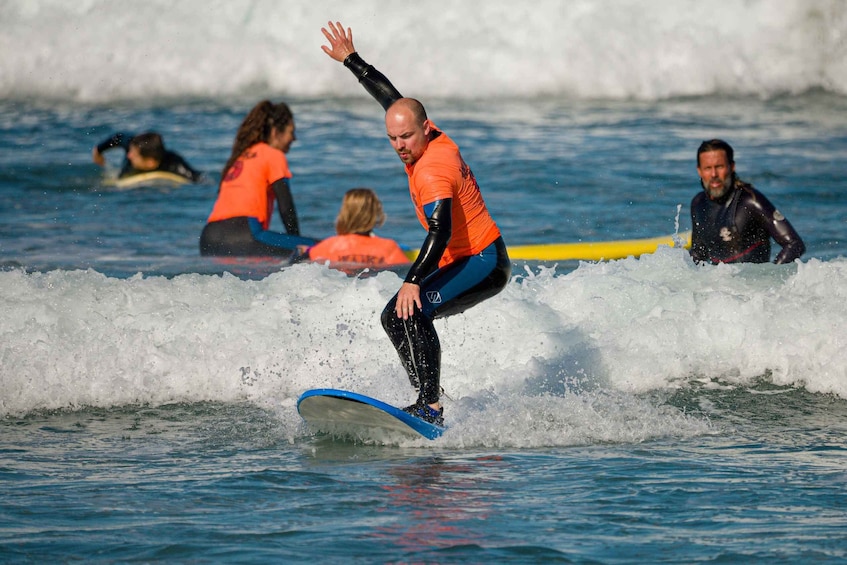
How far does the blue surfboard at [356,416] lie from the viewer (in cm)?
531

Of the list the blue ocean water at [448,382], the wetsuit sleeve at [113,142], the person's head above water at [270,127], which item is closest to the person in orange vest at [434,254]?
the blue ocean water at [448,382]

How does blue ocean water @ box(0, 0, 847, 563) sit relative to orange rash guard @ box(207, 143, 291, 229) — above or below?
below

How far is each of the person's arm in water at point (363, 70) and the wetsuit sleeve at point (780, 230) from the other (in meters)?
3.04

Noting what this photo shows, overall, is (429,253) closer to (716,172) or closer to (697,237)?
(716,172)


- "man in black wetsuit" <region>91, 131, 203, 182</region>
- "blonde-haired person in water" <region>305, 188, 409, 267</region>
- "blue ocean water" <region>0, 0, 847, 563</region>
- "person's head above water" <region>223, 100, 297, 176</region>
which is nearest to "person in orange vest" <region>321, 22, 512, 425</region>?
"blue ocean water" <region>0, 0, 847, 563</region>

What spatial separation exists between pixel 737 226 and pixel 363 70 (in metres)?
3.20

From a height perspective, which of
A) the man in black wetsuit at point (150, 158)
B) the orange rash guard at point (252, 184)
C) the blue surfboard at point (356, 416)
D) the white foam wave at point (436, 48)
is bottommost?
the blue surfboard at point (356, 416)

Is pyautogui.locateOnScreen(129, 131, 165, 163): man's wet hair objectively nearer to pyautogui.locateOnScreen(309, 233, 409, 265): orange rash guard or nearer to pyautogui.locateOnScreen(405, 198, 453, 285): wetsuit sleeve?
pyautogui.locateOnScreen(309, 233, 409, 265): orange rash guard

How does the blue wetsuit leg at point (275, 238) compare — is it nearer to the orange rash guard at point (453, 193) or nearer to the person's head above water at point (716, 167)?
the person's head above water at point (716, 167)

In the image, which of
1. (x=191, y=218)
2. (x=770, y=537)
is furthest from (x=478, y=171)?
(x=770, y=537)

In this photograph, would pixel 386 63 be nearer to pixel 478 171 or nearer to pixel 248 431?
pixel 478 171

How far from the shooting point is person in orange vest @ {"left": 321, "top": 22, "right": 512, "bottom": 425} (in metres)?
5.19

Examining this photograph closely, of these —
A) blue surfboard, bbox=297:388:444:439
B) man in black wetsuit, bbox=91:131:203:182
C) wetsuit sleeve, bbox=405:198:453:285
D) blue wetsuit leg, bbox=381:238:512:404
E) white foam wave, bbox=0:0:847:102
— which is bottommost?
blue surfboard, bbox=297:388:444:439

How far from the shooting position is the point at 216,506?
462 centimetres
